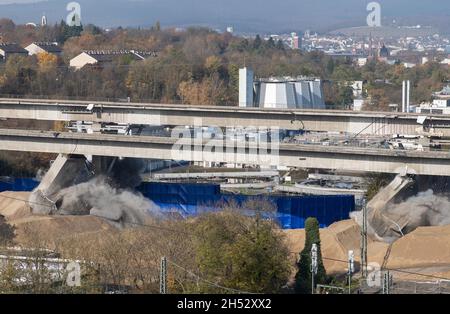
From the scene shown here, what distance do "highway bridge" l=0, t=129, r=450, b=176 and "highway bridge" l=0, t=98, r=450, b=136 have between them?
2.06 metres

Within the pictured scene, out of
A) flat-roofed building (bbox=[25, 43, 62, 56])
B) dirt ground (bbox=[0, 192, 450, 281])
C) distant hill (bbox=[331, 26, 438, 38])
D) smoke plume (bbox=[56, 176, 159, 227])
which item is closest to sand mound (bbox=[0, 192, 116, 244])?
dirt ground (bbox=[0, 192, 450, 281])

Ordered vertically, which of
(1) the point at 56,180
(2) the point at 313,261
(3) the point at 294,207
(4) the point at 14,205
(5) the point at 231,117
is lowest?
(4) the point at 14,205

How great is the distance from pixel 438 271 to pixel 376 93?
32.7 meters

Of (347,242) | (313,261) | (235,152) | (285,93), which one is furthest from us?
(285,93)

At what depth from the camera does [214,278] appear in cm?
1240

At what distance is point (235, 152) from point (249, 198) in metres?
1.16

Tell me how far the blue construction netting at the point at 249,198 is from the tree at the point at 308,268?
14.8 ft

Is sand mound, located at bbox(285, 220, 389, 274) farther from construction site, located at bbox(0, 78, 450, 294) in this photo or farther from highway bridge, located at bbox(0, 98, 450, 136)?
highway bridge, located at bbox(0, 98, 450, 136)

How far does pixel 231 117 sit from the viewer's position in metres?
24.0

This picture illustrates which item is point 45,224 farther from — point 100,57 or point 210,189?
point 100,57

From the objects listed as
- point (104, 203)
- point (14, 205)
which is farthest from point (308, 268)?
point (14, 205)

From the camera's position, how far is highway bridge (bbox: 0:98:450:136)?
2195 cm

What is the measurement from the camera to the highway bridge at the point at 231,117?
72.0ft
